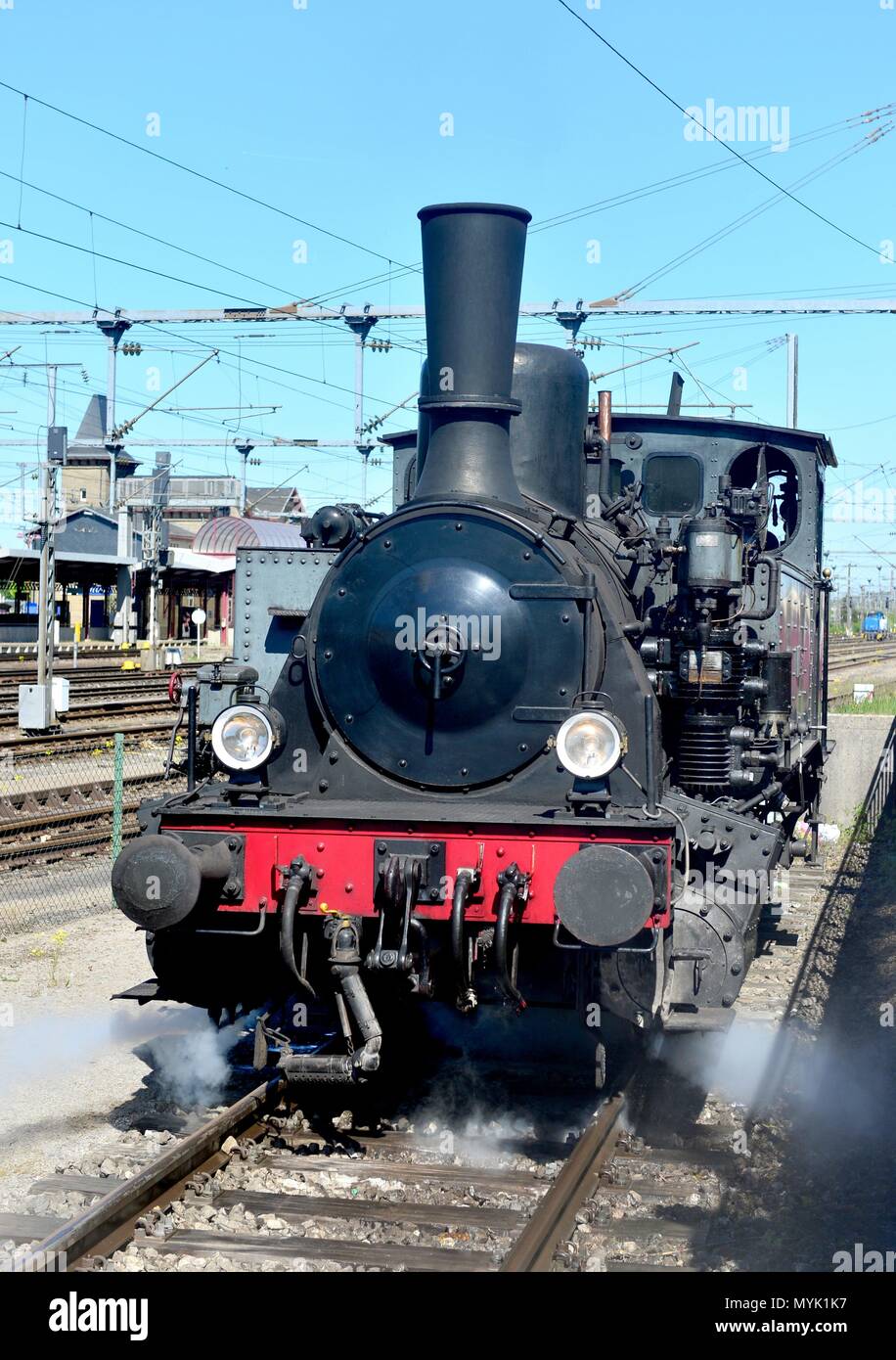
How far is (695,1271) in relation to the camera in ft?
13.5

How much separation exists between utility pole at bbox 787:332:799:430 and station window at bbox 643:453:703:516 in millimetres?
13043

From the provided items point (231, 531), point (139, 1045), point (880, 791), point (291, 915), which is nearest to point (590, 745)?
point (291, 915)

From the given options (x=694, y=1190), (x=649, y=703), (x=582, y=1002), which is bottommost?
(x=694, y=1190)

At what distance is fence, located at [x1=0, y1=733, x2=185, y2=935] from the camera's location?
9.94 meters

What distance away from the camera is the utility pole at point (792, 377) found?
791 inches

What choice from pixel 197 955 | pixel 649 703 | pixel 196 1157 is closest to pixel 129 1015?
pixel 197 955

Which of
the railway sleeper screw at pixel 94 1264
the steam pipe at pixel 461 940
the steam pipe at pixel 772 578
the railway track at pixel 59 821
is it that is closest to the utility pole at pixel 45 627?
the railway track at pixel 59 821

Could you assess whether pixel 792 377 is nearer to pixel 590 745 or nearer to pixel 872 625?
pixel 590 745

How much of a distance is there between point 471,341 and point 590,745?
6.16 ft

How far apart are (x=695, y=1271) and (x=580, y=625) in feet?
7.91

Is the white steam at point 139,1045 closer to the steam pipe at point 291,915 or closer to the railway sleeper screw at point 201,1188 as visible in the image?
the railway sleeper screw at point 201,1188

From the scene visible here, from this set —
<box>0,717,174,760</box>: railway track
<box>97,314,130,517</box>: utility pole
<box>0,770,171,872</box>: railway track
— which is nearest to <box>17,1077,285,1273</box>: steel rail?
<box>0,770,171,872</box>: railway track

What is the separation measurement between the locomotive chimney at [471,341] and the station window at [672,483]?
192cm
